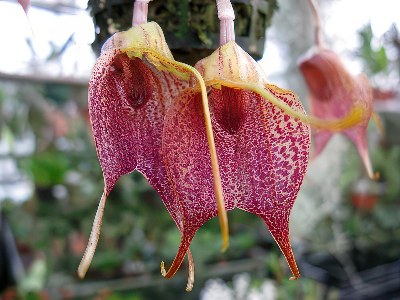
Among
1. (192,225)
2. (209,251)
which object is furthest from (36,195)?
(192,225)

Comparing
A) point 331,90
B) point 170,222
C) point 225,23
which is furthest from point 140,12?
point 170,222

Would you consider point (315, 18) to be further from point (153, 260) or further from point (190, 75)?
point (153, 260)

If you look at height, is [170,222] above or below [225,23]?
below

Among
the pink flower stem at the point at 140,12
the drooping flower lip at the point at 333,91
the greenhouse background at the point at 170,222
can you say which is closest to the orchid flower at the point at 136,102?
the pink flower stem at the point at 140,12

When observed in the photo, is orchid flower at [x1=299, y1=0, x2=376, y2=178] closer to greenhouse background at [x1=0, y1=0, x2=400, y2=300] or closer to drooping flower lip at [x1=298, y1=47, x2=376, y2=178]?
drooping flower lip at [x1=298, y1=47, x2=376, y2=178]

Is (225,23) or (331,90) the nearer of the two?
(225,23)

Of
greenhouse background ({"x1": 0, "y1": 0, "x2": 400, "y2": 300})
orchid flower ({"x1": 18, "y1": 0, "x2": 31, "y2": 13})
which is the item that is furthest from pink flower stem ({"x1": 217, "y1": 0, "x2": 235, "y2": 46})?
greenhouse background ({"x1": 0, "y1": 0, "x2": 400, "y2": 300})

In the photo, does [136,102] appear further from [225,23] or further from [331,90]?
[331,90]
